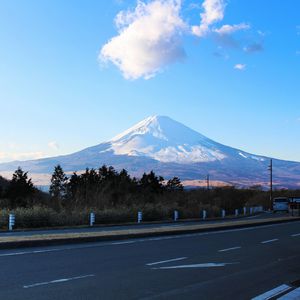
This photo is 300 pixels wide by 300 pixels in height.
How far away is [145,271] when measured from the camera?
33.3ft

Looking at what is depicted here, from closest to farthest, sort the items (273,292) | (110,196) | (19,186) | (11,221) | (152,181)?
1. (273,292)
2. (11,221)
3. (110,196)
4. (19,186)
5. (152,181)

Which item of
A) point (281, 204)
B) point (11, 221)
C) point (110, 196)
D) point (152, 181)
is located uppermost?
point (152, 181)

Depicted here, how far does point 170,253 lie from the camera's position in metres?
13.7

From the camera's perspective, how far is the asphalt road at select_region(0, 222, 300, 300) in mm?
7855

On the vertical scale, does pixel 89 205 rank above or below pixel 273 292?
below

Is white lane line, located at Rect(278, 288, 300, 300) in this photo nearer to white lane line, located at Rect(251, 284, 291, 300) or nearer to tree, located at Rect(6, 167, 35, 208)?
white lane line, located at Rect(251, 284, 291, 300)

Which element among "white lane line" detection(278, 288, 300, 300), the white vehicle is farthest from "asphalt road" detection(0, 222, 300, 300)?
the white vehicle

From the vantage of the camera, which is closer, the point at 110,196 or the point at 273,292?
the point at 273,292

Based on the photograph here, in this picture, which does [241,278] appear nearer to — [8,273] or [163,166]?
[8,273]

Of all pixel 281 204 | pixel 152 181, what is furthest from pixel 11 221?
pixel 281 204

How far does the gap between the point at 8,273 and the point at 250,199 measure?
94337mm

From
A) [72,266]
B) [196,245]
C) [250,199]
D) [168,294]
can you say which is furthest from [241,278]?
[250,199]

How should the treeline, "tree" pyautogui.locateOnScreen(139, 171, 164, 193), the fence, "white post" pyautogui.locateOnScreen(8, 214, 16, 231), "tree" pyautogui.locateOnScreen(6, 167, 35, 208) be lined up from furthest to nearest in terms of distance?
"tree" pyautogui.locateOnScreen(139, 171, 164, 193)
"tree" pyautogui.locateOnScreen(6, 167, 35, 208)
the treeline
the fence
"white post" pyautogui.locateOnScreen(8, 214, 16, 231)

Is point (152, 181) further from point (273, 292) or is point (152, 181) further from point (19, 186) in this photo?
point (273, 292)
